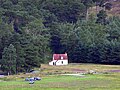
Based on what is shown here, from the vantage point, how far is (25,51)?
94.9m

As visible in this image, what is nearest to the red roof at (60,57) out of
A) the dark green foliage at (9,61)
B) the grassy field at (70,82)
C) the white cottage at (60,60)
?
the white cottage at (60,60)

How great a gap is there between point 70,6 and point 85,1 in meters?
8.18

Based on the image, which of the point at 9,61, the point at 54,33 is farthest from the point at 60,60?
the point at 9,61

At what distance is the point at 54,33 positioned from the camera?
119875 millimetres

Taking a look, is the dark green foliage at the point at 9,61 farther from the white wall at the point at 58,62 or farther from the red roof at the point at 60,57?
the red roof at the point at 60,57

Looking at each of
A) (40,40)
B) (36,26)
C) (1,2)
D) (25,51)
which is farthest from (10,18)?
(25,51)

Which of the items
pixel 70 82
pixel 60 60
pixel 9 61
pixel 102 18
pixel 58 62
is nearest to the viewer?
pixel 70 82

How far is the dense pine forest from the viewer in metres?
94.1

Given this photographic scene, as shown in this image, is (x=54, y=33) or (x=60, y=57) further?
(x=54, y=33)

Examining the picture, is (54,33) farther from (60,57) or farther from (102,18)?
(102,18)

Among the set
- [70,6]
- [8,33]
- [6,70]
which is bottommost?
[6,70]

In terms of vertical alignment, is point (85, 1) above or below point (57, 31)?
above

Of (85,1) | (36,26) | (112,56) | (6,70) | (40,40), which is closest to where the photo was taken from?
(6,70)

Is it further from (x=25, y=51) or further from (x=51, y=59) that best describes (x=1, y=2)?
(x=25, y=51)
